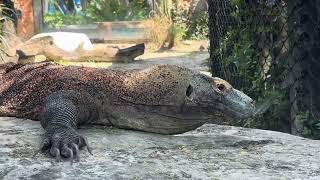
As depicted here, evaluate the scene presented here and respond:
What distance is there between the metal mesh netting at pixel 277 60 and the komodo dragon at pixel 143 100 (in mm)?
739

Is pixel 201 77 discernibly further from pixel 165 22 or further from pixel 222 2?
pixel 165 22

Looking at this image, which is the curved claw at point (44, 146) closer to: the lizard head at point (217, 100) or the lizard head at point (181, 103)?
the lizard head at point (181, 103)

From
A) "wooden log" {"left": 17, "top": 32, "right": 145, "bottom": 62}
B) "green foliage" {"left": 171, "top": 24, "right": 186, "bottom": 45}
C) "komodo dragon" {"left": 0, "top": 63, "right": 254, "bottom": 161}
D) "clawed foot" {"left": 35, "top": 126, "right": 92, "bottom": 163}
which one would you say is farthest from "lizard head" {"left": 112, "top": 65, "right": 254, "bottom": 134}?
"green foliage" {"left": 171, "top": 24, "right": 186, "bottom": 45}

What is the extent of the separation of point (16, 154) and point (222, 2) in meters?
3.62

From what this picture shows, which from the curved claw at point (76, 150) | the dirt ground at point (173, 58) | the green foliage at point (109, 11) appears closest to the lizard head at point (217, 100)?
the curved claw at point (76, 150)

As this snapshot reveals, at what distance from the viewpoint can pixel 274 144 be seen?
3207mm

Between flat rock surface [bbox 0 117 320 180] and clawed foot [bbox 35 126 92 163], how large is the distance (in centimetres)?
4

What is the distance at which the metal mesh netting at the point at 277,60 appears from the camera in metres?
4.03

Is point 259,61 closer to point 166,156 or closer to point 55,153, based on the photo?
point 166,156

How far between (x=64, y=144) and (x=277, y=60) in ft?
6.54

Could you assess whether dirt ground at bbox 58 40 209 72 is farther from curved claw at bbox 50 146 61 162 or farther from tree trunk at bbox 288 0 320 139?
curved claw at bbox 50 146 61 162

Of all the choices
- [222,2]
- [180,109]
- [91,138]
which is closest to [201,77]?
[180,109]

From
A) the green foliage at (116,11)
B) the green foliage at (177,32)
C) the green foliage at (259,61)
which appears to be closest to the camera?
the green foliage at (259,61)

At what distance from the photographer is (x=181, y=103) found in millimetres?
3430
